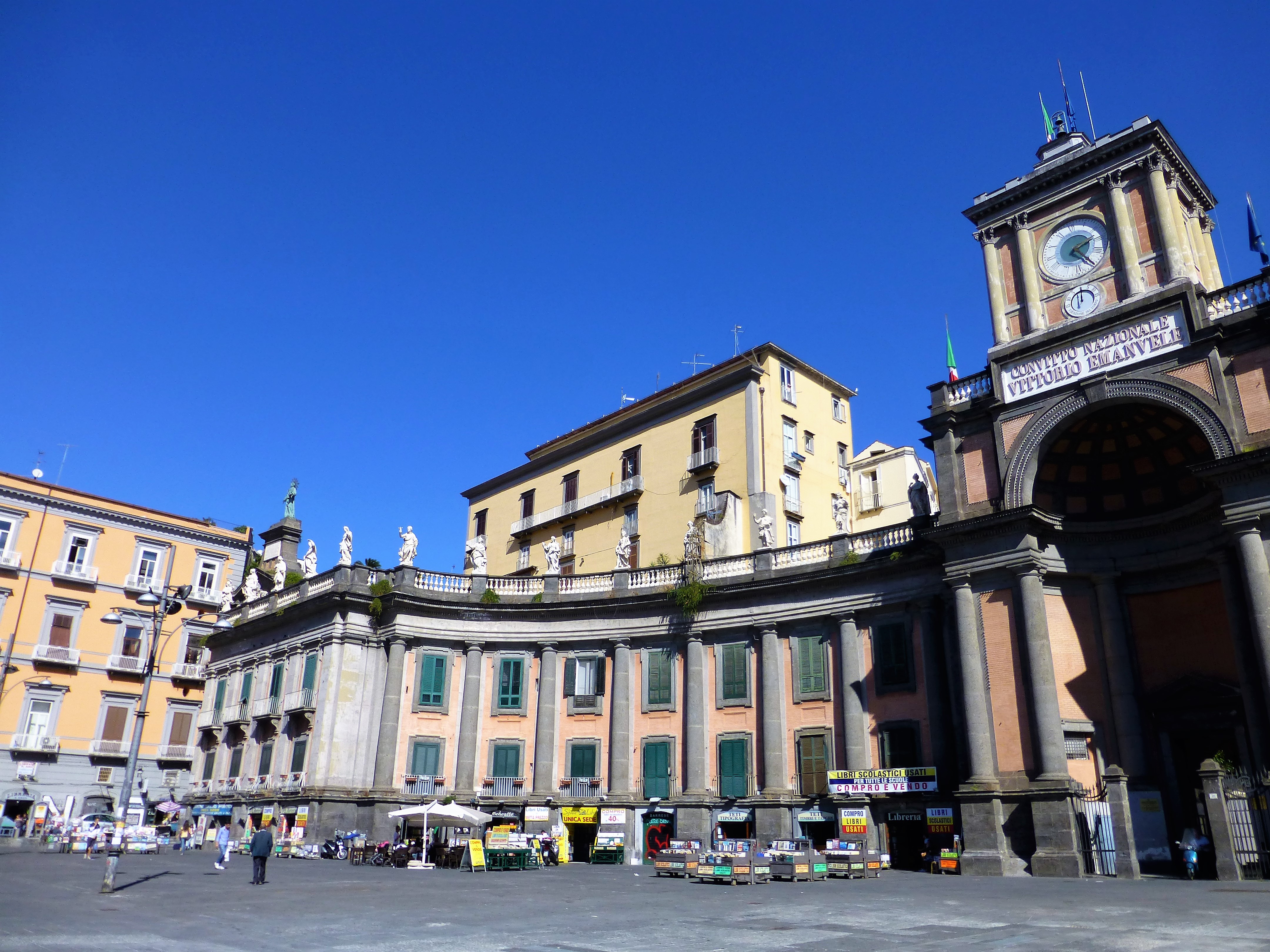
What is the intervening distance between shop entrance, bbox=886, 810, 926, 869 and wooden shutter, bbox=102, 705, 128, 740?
41.4m

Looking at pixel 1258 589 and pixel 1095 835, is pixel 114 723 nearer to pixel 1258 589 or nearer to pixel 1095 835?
pixel 1095 835

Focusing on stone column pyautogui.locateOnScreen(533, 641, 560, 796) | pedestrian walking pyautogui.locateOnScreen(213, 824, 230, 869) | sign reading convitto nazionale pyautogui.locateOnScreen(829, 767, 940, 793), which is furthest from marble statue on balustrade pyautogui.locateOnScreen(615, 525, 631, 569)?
pedestrian walking pyautogui.locateOnScreen(213, 824, 230, 869)

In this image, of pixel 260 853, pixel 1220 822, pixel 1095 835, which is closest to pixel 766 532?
pixel 1095 835

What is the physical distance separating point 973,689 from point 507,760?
62.3 feet

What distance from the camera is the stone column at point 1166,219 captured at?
2839cm

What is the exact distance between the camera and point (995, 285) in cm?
3294

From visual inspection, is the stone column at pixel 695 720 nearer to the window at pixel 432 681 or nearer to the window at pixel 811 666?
the window at pixel 811 666

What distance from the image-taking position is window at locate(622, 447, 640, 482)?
50.5m

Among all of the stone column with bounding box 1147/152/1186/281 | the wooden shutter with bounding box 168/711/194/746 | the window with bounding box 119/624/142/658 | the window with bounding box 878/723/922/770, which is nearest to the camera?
the stone column with bounding box 1147/152/1186/281

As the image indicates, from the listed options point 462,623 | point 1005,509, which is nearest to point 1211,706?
point 1005,509

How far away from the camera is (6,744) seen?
47281 mm

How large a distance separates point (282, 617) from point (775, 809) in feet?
77.9

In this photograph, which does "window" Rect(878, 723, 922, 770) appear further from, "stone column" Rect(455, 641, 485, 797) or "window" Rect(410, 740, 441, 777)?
"window" Rect(410, 740, 441, 777)

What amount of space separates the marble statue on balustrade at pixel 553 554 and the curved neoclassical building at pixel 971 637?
10905 mm
